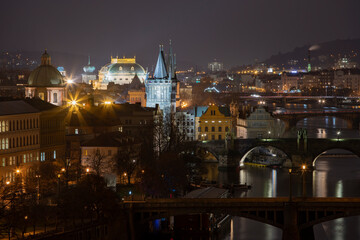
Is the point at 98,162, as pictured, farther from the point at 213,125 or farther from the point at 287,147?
the point at 213,125

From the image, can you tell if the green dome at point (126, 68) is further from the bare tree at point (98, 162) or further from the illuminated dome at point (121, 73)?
the bare tree at point (98, 162)

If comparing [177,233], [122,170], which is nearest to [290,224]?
[177,233]

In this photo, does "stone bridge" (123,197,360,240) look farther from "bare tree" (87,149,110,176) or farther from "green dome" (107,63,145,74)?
"green dome" (107,63,145,74)

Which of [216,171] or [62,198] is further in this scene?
[216,171]

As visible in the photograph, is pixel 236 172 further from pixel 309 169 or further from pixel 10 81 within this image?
pixel 10 81

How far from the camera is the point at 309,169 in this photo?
226ft

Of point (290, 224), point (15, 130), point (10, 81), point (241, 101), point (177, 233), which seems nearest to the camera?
point (290, 224)

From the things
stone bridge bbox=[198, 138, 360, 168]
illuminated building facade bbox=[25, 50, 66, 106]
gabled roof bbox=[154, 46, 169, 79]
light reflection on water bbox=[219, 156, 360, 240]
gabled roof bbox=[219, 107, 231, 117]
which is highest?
gabled roof bbox=[154, 46, 169, 79]

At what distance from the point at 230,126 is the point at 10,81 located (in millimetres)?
59666

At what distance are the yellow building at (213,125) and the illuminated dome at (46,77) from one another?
1263 centimetres

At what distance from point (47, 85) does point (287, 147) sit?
18045mm

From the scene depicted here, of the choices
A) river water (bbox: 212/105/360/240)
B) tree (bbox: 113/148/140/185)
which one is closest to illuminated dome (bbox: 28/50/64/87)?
river water (bbox: 212/105/360/240)

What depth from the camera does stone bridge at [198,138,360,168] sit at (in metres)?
70.5

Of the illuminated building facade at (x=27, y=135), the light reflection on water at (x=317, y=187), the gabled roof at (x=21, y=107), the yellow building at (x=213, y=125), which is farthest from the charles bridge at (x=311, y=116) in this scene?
the illuminated building facade at (x=27, y=135)
